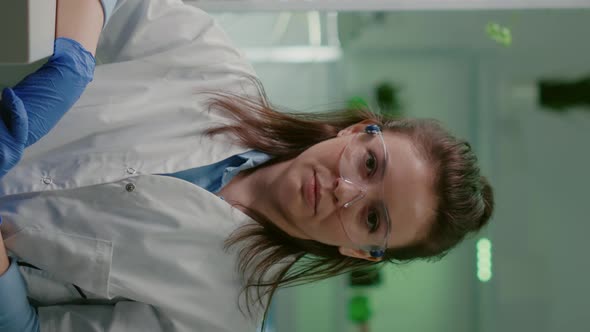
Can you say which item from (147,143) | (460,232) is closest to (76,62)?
(147,143)

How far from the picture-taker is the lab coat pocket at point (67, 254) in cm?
114

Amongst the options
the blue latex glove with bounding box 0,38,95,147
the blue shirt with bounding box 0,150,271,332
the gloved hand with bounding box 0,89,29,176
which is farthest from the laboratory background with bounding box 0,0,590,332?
the gloved hand with bounding box 0,89,29,176

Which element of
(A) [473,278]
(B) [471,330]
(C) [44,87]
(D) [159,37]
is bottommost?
(B) [471,330]

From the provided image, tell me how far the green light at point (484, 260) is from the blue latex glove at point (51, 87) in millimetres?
1773

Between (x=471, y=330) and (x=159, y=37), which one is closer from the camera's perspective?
(x=159, y=37)

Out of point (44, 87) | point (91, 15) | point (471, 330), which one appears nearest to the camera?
point (44, 87)

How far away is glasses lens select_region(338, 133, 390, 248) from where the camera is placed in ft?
4.16

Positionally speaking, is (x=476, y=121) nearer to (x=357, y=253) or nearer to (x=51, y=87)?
(x=357, y=253)

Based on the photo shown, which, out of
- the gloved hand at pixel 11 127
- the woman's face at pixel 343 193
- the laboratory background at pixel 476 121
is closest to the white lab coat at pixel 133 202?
the woman's face at pixel 343 193

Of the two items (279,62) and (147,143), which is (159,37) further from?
(279,62)

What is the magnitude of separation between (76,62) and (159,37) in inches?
20.8

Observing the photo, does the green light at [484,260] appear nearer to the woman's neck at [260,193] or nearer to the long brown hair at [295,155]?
the long brown hair at [295,155]

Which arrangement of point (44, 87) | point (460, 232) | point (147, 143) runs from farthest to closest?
point (460, 232) < point (147, 143) < point (44, 87)

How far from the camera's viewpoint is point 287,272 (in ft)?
4.69
